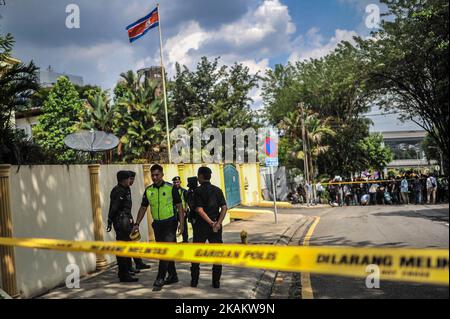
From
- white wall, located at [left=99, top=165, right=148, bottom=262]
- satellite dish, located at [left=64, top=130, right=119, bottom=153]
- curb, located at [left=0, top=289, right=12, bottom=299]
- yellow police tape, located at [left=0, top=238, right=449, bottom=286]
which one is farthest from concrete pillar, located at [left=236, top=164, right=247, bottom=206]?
yellow police tape, located at [left=0, top=238, right=449, bottom=286]

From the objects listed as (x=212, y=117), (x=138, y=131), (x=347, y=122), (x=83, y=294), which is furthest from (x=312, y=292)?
(x=347, y=122)

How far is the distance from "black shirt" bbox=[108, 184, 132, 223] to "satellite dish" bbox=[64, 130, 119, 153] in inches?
114

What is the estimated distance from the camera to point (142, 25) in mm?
20266

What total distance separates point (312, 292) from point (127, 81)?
83.8ft

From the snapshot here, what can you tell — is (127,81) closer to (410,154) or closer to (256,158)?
(256,158)

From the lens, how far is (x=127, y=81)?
1137 inches

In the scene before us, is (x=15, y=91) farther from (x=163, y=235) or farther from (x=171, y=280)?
(x=171, y=280)

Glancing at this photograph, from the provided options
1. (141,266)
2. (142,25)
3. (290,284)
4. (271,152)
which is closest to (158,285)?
(141,266)

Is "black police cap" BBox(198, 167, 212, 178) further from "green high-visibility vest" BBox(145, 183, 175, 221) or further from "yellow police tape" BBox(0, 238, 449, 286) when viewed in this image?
"yellow police tape" BBox(0, 238, 449, 286)

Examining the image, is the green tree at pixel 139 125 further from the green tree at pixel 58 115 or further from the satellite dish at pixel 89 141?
the satellite dish at pixel 89 141

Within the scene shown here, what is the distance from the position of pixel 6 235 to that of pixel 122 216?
171cm

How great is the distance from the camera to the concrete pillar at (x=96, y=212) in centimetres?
814

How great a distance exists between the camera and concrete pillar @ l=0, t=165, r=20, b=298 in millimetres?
5664

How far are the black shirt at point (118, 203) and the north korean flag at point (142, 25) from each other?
48.6ft
